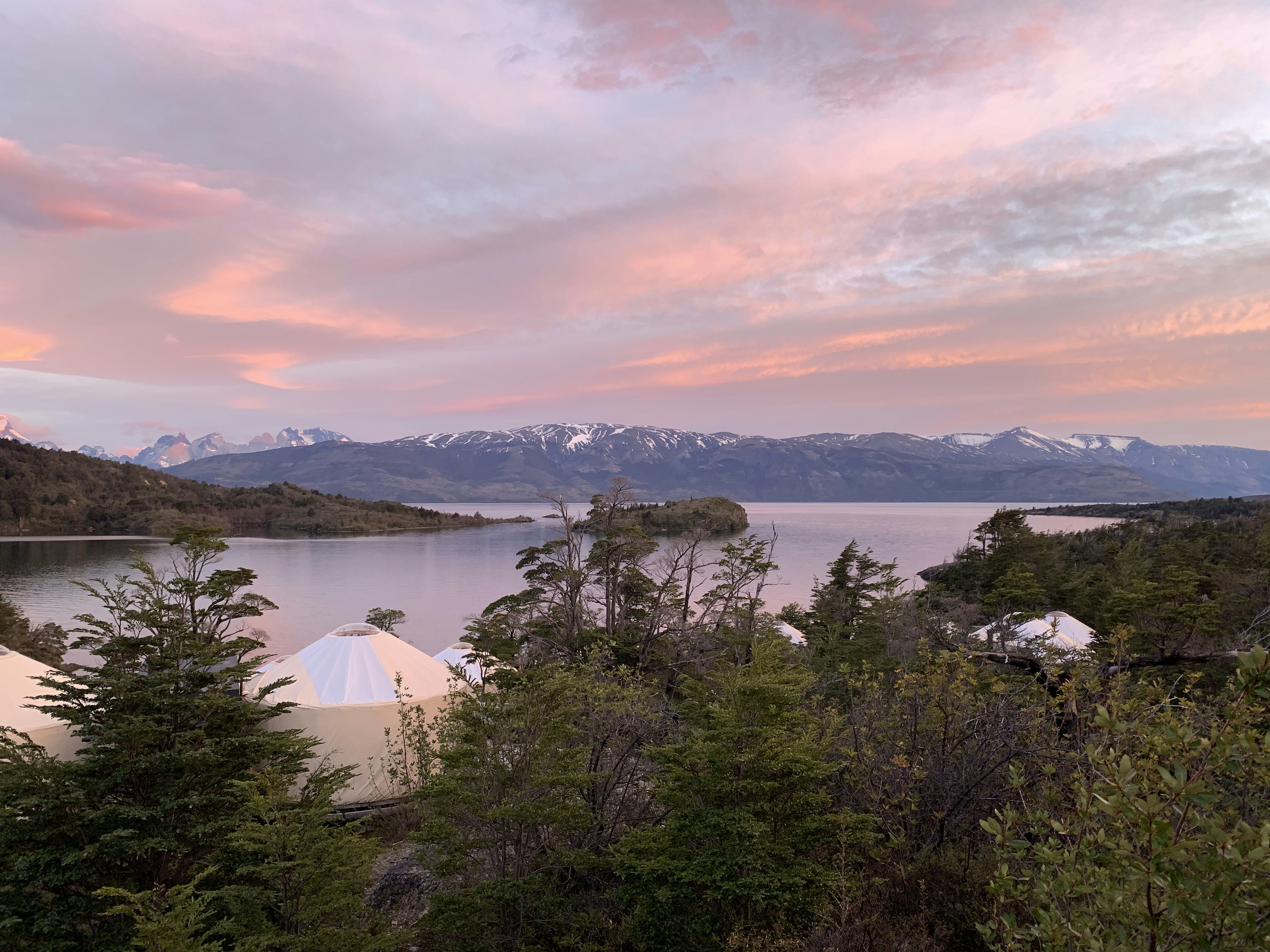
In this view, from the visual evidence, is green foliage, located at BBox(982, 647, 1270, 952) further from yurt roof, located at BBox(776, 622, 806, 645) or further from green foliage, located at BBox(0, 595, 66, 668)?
green foliage, located at BBox(0, 595, 66, 668)

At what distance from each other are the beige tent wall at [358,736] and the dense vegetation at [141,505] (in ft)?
281

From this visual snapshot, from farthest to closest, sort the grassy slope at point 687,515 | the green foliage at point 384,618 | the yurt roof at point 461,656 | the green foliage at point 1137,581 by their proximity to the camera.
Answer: the grassy slope at point 687,515 → the green foliage at point 384,618 → the green foliage at point 1137,581 → the yurt roof at point 461,656

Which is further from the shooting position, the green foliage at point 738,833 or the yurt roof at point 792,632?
the yurt roof at point 792,632

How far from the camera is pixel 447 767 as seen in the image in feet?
22.6

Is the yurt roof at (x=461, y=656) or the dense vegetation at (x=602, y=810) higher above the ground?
the dense vegetation at (x=602, y=810)

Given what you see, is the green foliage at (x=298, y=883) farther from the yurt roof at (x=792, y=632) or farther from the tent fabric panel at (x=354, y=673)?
the yurt roof at (x=792, y=632)

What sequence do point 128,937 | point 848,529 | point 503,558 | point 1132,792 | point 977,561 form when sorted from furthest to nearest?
1. point 848,529
2. point 503,558
3. point 977,561
4. point 128,937
5. point 1132,792

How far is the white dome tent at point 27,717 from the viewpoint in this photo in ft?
37.3

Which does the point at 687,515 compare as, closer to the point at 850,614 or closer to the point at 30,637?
the point at 850,614

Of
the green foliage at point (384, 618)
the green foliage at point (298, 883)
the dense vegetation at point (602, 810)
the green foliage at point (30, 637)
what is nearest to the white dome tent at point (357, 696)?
the dense vegetation at point (602, 810)

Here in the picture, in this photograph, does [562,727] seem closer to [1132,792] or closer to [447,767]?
[447,767]

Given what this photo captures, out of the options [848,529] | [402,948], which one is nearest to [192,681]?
[402,948]

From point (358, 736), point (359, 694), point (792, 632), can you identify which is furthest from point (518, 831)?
point (792, 632)

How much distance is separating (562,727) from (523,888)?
1.44 metres
